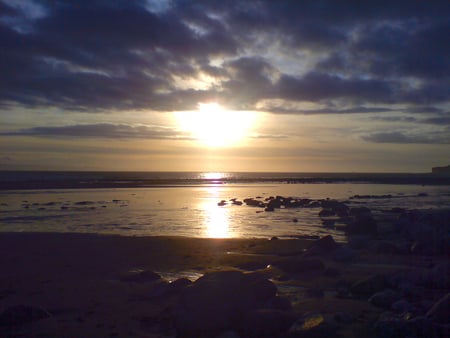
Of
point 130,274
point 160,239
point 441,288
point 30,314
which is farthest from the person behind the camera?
point 160,239

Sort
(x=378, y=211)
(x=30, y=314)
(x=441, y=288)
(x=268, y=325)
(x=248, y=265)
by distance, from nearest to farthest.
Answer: (x=268, y=325) < (x=30, y=314) < (x=441, y=288) < (x=248, y=265) < (x=378, y=211)

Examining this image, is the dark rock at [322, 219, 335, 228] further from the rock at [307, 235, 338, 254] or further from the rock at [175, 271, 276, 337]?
the rock at [175, 271, 276, 337]

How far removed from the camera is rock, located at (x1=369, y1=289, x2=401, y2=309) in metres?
11.0

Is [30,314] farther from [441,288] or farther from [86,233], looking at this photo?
[86,233]

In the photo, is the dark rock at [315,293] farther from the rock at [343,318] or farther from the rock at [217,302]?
the rock at [343,318]

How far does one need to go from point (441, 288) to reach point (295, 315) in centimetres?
527

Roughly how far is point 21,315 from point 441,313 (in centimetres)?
917

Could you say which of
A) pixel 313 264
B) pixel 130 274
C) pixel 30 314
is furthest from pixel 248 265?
pixel 30 314

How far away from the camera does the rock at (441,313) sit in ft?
30.0

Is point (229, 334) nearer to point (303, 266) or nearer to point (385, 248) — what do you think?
point (303, 266)

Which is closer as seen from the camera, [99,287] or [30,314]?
[30,314]

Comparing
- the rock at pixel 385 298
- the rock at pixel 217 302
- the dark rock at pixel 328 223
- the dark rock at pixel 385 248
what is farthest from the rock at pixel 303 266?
the dark rock at pixel 328 223

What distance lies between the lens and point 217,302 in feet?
31.8

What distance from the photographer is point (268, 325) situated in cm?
918
